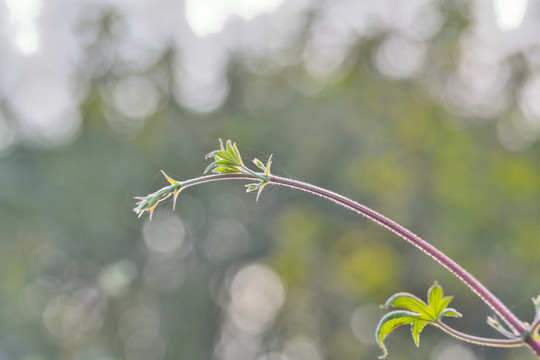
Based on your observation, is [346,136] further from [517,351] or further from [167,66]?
[517,351]

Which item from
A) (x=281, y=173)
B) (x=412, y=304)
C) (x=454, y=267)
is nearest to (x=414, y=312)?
(x=412, y=304)

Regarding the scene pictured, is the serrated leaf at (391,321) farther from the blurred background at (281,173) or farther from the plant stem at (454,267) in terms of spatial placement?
the blurred background at (281,173)

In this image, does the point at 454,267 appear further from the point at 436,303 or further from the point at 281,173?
the point at 281,173

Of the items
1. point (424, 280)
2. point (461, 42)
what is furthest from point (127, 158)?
point (461, 42)

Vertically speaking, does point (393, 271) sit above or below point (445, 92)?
below

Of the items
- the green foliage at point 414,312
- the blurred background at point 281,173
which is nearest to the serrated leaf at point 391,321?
the green foliage at point 414,312

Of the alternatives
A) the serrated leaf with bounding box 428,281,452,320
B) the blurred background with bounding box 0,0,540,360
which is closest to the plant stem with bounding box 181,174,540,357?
the serrated leaf with bounding box 428,281,452,320

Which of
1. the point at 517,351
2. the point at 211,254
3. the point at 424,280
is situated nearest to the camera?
the point at 517,351

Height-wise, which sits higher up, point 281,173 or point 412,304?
point 281,173
